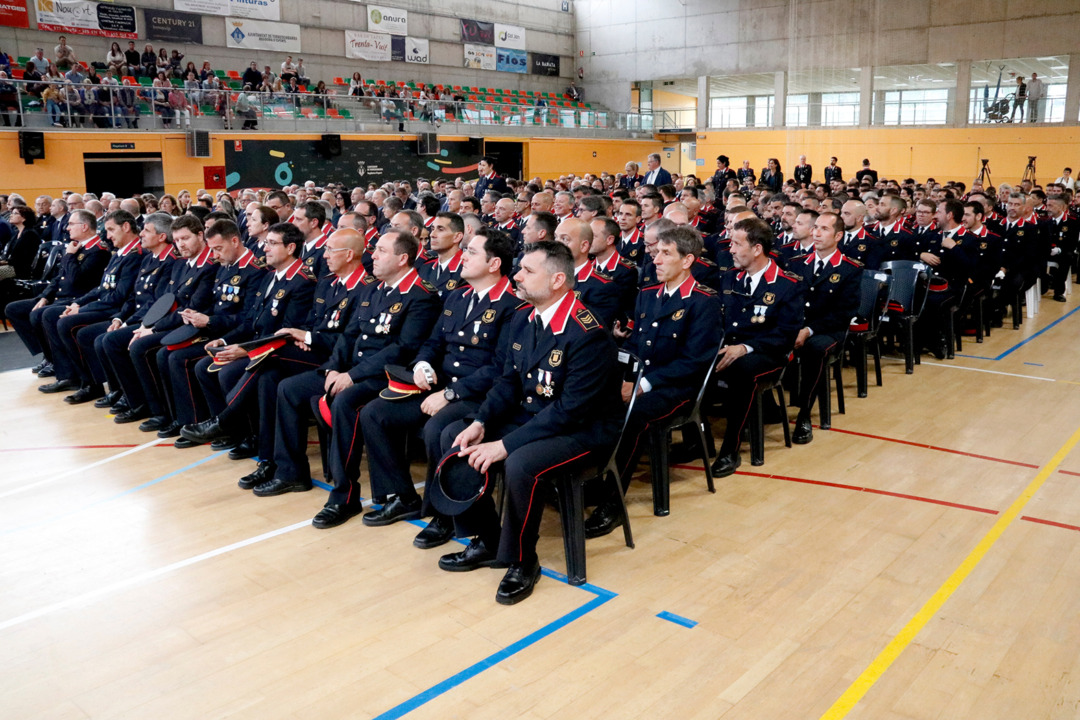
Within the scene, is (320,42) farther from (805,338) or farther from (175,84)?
(805,338)

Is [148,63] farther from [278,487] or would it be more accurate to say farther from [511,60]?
[278,487]

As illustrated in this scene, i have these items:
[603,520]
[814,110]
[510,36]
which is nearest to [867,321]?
[603,520]

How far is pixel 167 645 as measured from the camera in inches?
122

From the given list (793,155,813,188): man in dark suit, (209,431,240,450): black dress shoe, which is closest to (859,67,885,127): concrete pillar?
(793,155,813,188): man in dark suit

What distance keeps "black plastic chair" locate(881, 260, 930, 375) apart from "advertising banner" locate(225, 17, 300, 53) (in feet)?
63.8

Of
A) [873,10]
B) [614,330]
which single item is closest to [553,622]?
[614,330]

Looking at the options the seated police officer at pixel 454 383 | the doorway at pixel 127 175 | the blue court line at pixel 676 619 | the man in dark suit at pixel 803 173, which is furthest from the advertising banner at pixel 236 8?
the blue court line at pixel 676 619

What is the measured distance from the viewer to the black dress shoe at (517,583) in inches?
133

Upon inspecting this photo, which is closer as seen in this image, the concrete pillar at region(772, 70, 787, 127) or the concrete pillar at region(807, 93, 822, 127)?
the concrete pillar at region(807, 93, 822, 127)

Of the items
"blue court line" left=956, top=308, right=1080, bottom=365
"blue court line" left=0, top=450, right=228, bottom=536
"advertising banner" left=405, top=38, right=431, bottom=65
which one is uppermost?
"advertising banner" left=405, top=38, right=431, bottom=65

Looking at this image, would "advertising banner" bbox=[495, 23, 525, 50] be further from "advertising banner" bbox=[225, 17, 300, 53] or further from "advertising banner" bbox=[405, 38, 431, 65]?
"advertising banner" bbox=[225, 17, 300, 53]

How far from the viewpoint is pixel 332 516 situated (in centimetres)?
417

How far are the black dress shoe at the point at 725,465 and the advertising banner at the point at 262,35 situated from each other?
20.6 metres

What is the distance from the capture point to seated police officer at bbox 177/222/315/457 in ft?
17.0
